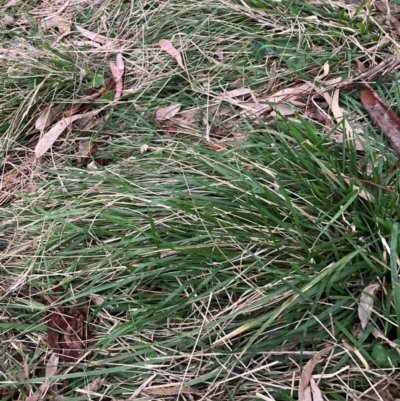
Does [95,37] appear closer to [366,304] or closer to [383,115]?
[383,115]

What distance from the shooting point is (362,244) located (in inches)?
60.6

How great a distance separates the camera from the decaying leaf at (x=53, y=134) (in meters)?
2.12

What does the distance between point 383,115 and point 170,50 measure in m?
0.94

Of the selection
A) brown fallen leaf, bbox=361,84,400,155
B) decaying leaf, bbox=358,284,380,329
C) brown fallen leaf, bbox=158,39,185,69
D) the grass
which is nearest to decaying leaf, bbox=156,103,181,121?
the grass

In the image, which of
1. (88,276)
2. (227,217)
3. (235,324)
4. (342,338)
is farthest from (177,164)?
(342,338)

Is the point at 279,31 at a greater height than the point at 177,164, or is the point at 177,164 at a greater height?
the point at 279,31

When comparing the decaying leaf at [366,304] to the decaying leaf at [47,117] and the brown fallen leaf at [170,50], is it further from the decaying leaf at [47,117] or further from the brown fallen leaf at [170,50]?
the decaying leaf at [47,117]

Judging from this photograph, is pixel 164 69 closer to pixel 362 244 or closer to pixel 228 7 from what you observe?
pixel 228 7

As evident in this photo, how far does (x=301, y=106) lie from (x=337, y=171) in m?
0.48

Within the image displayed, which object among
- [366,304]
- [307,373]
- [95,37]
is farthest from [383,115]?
[95,37]

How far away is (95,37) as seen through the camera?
8.19ft

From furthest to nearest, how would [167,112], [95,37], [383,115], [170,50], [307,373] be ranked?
[95,37] < [170,50] < [167,112] < [383,115] < [307,373]

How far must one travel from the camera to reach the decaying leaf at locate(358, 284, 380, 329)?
1.46m

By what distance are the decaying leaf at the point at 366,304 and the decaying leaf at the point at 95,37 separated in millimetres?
1609
